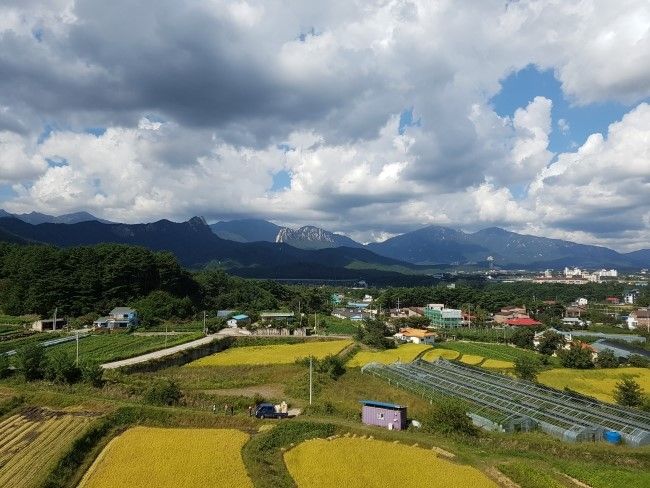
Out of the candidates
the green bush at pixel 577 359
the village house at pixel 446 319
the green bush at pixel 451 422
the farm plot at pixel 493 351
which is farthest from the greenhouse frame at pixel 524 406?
the village house at pixel 446 319

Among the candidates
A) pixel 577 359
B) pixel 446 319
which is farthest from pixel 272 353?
pixel 446 319

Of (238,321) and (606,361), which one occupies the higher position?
(238,321)

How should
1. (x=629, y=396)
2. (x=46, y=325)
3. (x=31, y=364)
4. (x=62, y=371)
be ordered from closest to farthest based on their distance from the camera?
(x=629, y=396) → (x=62, y=371) → (x=31, y=364) → (x=46, y=325)

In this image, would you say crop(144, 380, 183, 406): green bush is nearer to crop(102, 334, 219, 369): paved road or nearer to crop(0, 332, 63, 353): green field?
crop(102, 334, 219, 369): paved road

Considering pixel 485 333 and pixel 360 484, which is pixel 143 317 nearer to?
pixel 485 333

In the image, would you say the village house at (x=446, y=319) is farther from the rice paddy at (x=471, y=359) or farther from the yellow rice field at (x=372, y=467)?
the yellow rice field at (x=372, y=467)

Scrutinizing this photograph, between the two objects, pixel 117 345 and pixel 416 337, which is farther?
pixel 416 337

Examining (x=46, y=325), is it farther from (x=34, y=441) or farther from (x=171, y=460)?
(x=171, y=460)
